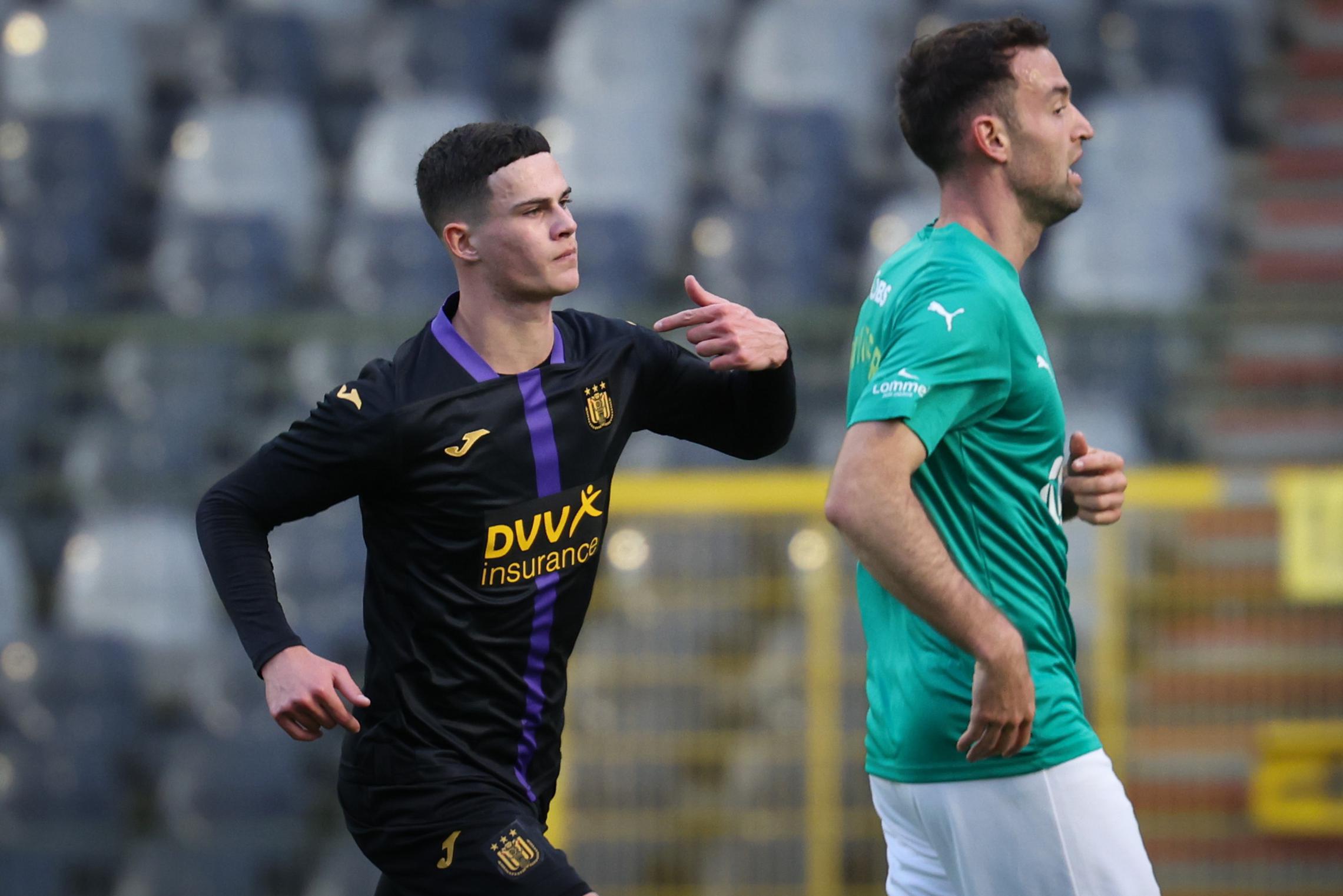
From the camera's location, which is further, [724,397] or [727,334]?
[724,397]

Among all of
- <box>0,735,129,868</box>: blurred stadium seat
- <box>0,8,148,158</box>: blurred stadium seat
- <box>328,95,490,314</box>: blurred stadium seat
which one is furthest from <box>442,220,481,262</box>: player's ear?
<box>0,8,148,158</box>: blurred stadium seat

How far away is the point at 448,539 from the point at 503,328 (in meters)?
0.39

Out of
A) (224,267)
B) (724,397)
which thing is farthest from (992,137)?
(224,267)

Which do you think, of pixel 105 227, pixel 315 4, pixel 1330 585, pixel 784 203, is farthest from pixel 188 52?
pixel 1330 585

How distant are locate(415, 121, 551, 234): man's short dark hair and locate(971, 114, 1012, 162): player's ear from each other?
733mm

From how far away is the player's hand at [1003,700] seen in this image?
2645 millimetres

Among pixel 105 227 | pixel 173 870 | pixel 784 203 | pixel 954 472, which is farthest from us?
pixel 105 227

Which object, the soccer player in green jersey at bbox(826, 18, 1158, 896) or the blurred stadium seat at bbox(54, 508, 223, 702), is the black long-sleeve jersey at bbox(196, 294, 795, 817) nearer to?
the soccer player in green jersey at bbox(826, 18, 1158, 896)

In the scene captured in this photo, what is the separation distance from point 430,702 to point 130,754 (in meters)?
4.65

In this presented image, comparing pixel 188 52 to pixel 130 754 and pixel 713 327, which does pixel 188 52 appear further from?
pixel 713 327

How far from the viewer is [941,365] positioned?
2.73 metres

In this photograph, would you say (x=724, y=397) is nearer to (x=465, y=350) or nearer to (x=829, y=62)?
(x=465, y=350)

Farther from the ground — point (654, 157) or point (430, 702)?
point (654, 157)

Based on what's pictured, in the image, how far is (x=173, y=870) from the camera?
6.70m
